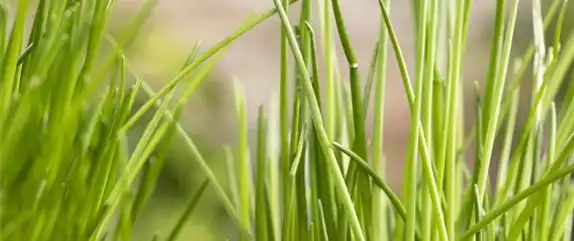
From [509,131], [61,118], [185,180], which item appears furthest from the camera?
[185,180]

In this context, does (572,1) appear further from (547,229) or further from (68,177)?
(68,177)

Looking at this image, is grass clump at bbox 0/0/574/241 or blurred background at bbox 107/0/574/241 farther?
blurred background at bbox 107/0/574/241

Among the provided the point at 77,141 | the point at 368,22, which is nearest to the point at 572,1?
the point at 368,22

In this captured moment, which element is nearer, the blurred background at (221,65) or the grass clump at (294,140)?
the grass clump at (294,140)

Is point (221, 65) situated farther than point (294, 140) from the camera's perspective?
Yes
